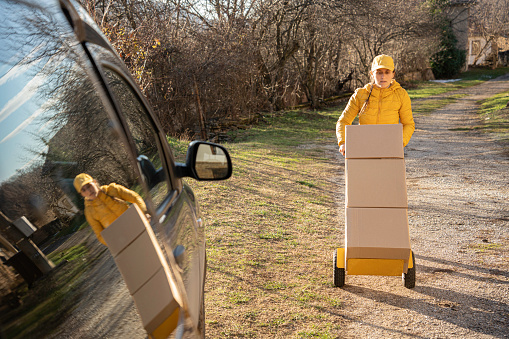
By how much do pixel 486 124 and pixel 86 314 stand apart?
52.7 ft

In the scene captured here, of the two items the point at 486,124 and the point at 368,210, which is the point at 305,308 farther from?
the point at 486,124

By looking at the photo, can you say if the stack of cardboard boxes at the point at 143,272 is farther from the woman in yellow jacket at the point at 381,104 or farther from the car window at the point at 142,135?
the woman in yellow jacket at the point at 381,104

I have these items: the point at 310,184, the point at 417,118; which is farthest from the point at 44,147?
the point at 417,118

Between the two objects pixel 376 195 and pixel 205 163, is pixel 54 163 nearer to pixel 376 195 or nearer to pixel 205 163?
pixel 205 163

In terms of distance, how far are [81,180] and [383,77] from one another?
345 cm

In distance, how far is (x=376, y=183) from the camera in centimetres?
376

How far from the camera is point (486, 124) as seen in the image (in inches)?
591

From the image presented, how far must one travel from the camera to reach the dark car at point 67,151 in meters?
1.02

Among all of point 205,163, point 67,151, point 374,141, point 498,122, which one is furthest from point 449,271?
point 498,122

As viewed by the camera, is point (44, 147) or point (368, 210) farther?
point (368, 210)

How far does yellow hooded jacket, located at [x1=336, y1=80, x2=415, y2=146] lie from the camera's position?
167 inches

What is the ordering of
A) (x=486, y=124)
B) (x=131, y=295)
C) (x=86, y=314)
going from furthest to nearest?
(x=486, y=124) < (x=131, y=295) < (x=86, y=314)

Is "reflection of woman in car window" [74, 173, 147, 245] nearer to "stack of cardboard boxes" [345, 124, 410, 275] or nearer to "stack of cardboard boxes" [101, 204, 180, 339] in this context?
"stack of cardboard boxes" [101, 204, 180, 339]

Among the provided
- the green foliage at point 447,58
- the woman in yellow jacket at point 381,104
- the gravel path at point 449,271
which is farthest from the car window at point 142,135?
the green foliage at point 447,58
